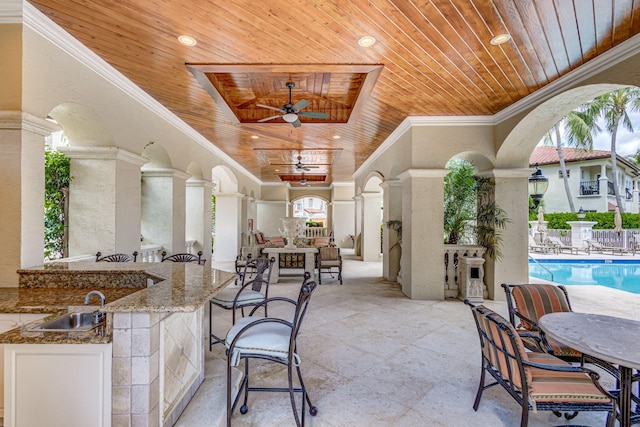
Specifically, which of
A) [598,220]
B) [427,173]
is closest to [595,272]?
[598,220]

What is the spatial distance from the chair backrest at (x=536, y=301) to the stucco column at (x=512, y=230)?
9.54ft

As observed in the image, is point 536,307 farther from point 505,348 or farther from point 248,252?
point 248,252

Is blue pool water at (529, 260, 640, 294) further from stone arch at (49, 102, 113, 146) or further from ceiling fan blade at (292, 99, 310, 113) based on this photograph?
stone arch at (49, 102, 113, 146)

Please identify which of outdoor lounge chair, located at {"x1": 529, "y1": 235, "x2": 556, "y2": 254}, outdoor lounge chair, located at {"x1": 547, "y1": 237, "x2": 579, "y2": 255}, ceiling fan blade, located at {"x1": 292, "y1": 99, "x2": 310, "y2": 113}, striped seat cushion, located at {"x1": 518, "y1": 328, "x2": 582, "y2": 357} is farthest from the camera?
outdoor lounge chair, located at {"x1": 529, "y1": 235, "x2": 556, "y2": 254}

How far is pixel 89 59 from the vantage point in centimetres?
347

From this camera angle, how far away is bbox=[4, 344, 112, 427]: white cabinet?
157 centimetres

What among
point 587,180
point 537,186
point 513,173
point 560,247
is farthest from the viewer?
point 587,180

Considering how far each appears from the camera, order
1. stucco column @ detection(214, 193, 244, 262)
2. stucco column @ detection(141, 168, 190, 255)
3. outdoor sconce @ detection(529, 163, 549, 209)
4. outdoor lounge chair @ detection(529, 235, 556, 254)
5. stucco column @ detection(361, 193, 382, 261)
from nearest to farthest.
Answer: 1. stucco column @ detection(141, 168, 190, 255)
2. outdoor sconce @ detection(529, 163, 549, 209)
3. stucco column @ detection(361, 193, 382, 261)
4. stucco column @ detection(214, 193, 244, 262)
5. outdoor lounge chair @ detection(529, 235, 556, 254)

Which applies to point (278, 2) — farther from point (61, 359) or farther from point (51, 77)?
point (61, 359)

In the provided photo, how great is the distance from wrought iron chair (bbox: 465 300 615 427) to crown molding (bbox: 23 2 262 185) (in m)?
4.63

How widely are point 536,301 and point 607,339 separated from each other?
996 mm

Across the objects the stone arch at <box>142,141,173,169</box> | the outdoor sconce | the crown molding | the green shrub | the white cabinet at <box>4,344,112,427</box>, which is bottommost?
the white cabinet at <box>4,344,112,427</box>

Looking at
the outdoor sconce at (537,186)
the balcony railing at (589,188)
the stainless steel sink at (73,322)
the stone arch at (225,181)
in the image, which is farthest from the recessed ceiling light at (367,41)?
the balcony railing at (589,188)

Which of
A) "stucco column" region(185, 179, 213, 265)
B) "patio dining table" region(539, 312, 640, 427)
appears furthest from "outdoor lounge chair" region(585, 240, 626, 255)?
"stucco column" region(185, 179, 213, 265)
